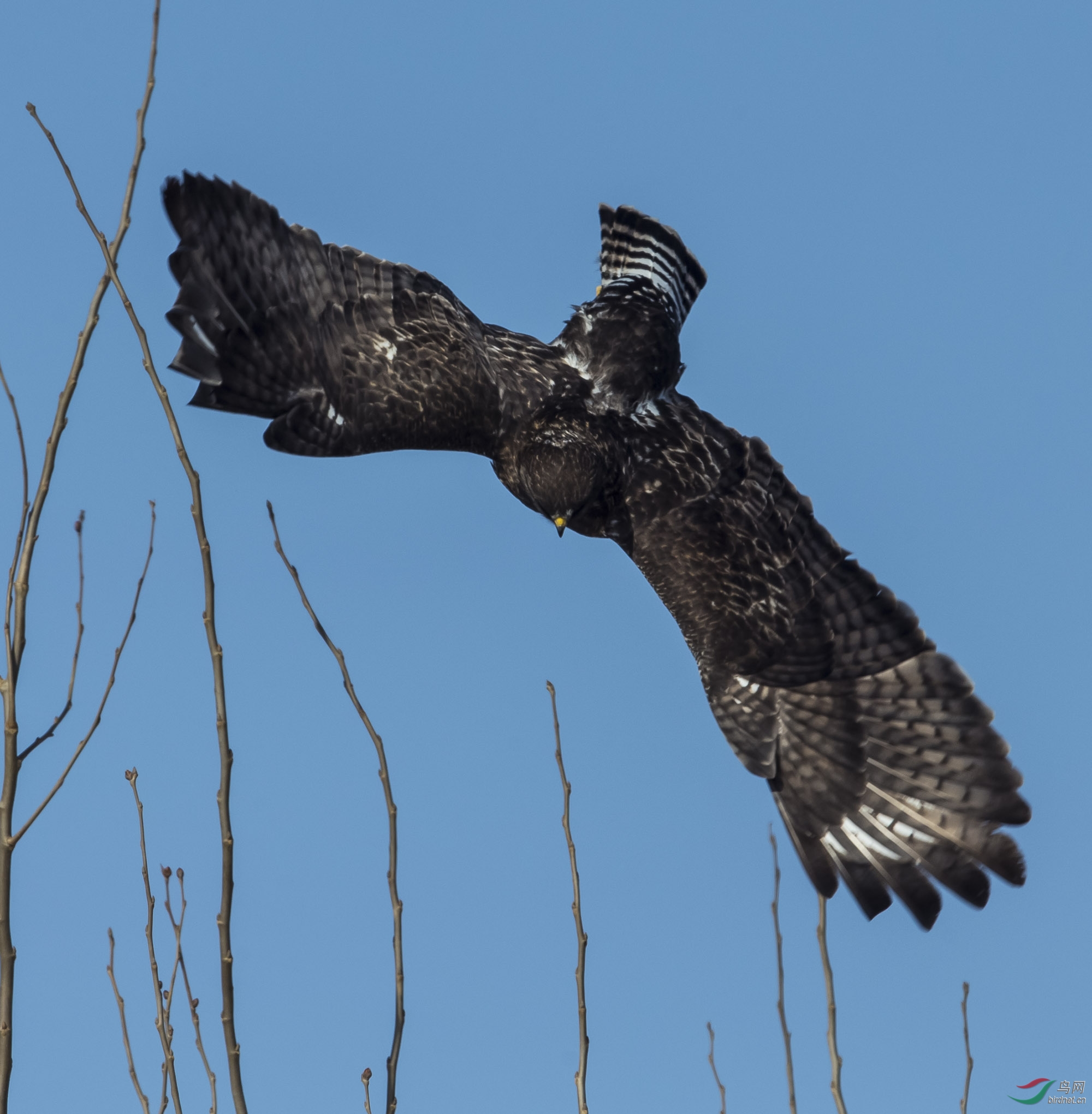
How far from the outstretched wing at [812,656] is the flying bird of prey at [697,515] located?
0.4 inches

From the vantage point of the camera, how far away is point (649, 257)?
8.74 meters

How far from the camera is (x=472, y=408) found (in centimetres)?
729

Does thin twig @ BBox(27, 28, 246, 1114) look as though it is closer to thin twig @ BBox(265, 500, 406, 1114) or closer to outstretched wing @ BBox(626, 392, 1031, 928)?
thin twig @ BBox(265, 500, 406, 1114)

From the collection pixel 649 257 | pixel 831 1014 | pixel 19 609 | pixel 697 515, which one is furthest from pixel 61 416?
pixel 649 257

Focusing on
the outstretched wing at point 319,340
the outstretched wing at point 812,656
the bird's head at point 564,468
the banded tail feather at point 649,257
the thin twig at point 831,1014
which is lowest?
the thin twig at point 831,1014

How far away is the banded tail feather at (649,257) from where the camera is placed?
8617mm

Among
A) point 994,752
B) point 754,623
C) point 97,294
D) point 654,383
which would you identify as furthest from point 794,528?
point 97,294

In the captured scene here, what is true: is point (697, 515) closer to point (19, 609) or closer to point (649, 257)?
point (649, 257)

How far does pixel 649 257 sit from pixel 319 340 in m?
2.69

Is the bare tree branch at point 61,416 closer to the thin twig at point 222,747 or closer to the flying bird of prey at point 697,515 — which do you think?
the thin twig at point 222,747

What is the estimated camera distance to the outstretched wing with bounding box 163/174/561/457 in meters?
6.41

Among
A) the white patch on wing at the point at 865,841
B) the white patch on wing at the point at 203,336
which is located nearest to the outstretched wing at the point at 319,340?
the white patch on wing at the point at 203,336

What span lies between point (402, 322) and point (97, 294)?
12.9ft

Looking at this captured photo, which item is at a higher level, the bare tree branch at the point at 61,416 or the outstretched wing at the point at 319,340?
the outstretched wing at the point at 319,340
